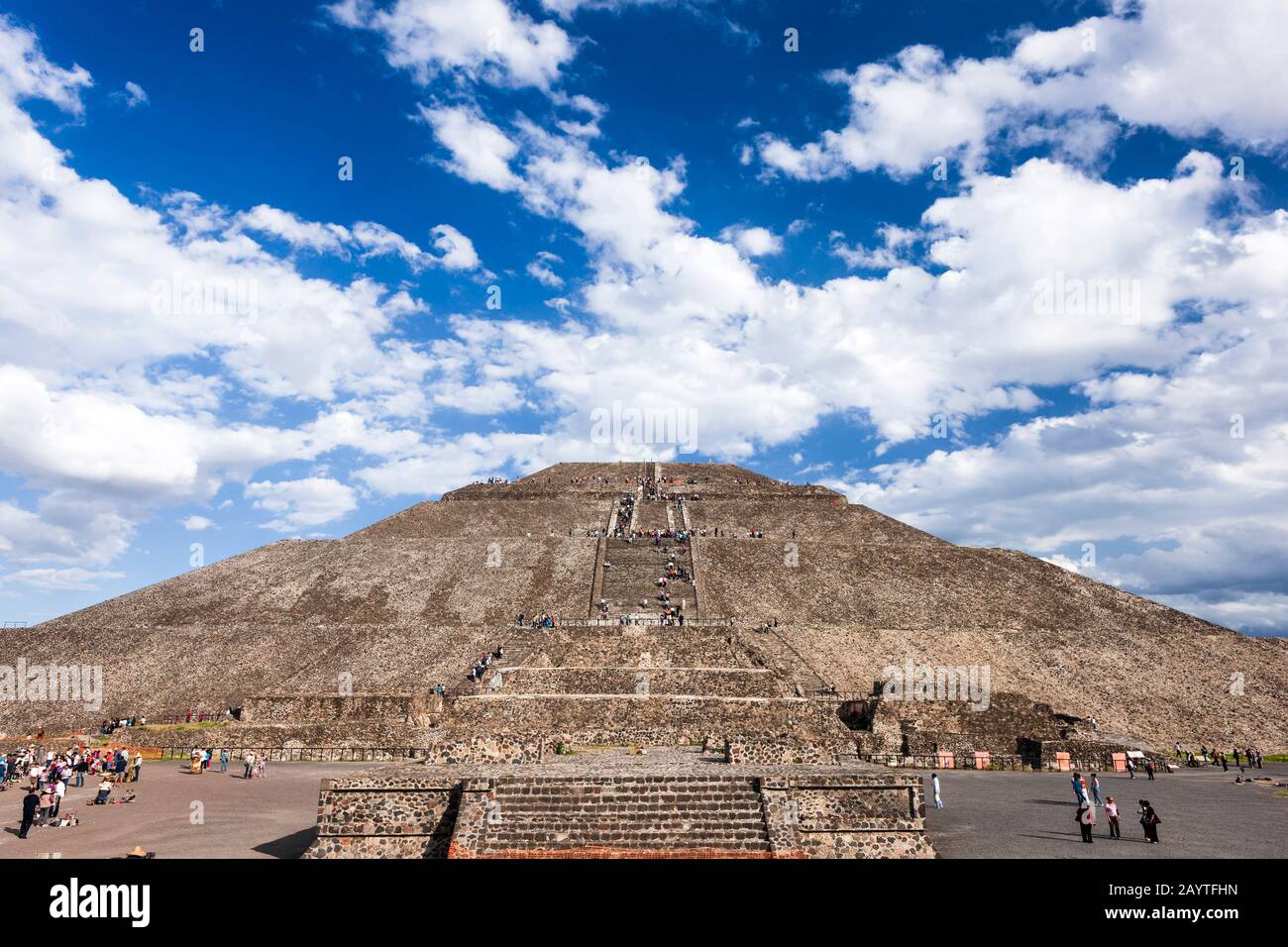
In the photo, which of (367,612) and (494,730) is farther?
(367,612)

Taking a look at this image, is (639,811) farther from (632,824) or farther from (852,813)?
(852,813)

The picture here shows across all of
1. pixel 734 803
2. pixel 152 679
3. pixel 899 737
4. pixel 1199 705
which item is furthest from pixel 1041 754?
pixel 152 679

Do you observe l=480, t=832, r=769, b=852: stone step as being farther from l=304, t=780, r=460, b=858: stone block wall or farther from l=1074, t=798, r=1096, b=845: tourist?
l=1074, t=798, r=1096, b=845: tourist

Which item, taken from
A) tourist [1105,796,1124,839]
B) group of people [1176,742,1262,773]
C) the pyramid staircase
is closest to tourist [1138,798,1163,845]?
tourist [1105,796,1124,839]

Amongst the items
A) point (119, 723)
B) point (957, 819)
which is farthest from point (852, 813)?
point (119, 723)

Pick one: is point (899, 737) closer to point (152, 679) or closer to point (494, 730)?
point (494, 730)

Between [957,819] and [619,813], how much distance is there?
7747mm

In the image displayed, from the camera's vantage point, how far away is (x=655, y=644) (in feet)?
109

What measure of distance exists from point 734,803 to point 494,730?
624 inches

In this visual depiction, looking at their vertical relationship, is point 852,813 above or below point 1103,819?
above

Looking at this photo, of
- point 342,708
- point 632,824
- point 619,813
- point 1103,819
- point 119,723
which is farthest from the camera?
point 119,723

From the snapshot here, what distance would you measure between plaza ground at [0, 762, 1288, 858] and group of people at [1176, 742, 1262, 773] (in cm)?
412

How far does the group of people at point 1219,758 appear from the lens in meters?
26.4
